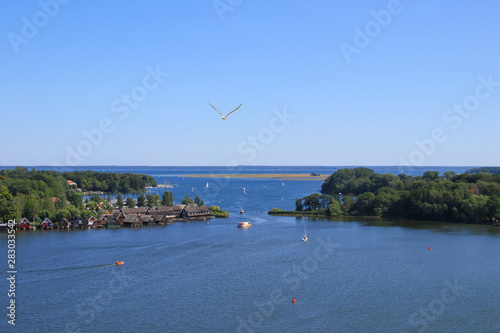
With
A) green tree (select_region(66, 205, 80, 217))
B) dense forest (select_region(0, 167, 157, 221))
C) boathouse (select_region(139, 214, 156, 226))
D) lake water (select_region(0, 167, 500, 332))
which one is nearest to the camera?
lake water (select_region(0, 167, 500, 332))

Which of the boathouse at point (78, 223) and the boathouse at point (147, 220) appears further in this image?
the boathouse at point (147, 220)

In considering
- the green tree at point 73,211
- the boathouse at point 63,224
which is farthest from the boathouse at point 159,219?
the boathouse at point 63,224

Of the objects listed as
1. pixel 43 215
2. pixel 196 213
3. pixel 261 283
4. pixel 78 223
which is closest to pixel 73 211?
pixel 78 223

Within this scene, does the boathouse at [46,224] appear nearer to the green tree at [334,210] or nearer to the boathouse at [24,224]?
the boathouse at [24,224]

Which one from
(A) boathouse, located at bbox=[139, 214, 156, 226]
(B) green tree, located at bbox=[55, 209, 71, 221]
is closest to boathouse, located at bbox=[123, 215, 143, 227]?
(A) boathouse, located at bbox=[139, 214, 156, 226]

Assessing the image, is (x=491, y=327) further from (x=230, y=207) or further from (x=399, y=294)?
(x=230, y=207)

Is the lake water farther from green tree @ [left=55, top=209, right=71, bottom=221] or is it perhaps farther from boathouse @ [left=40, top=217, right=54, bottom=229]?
green tree @ [left=55, top=209, right=71, bottom=221]

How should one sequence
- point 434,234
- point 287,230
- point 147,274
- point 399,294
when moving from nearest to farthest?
point 399,294 → point 147,274 → point 434,234 → point 287,230

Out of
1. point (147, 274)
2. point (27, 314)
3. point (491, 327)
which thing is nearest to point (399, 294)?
point (491, 327)
